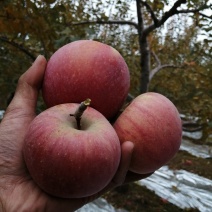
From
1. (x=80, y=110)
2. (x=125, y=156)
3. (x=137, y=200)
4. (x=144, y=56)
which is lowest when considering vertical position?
(x=137, y=200)

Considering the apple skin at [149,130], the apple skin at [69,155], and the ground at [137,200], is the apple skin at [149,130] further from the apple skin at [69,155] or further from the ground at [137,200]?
the ground at [137,200]

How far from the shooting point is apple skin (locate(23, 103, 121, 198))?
2.37ft

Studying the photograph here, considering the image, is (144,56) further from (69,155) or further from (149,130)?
(69,155)

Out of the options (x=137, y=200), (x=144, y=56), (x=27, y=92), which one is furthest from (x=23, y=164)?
(x=137, y=200)

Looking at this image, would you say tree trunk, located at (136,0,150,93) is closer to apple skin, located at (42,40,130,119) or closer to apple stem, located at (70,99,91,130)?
apple skin, located at (42,40,130,119)

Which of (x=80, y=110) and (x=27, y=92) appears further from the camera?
(x=27, y=92)

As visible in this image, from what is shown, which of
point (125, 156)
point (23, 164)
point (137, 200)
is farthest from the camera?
point (137, 200)

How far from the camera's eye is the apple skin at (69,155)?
0.72 metres

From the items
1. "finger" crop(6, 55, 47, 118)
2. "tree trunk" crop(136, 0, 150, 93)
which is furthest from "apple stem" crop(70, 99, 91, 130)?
"tree trunk" crop(136, 0, 150, 93)

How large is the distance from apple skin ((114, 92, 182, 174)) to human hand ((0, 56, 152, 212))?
0.15 ft

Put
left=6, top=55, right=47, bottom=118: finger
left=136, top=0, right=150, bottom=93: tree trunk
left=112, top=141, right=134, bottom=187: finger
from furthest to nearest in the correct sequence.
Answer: left=136, top=0, right=150, bottom=93: tree trunk, left=6, top=55, right=47, bottom=118: finger, left=112, top=141, right=134, bottom=187: finger

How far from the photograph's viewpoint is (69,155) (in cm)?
72

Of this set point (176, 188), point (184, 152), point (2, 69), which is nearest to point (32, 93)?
point (2, 69)

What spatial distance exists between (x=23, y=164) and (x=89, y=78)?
0.37m
